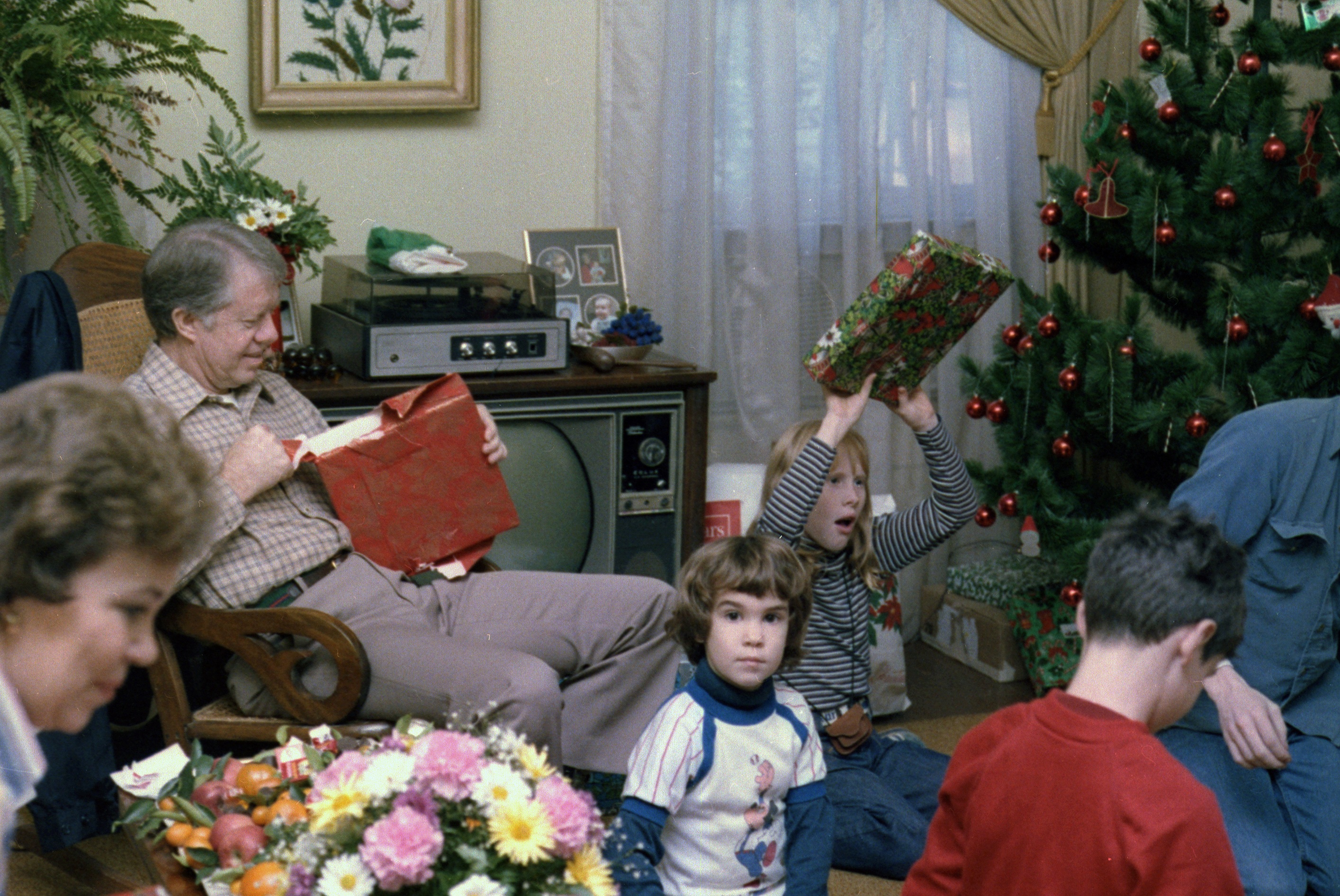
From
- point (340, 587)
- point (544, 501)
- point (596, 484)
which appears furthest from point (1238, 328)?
point (340, 587)

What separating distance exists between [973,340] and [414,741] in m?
2.90

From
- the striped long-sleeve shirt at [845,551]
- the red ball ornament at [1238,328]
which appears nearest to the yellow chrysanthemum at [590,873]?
the striped long-sleeve shirt at [845,551]

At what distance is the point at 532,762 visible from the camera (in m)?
1.34

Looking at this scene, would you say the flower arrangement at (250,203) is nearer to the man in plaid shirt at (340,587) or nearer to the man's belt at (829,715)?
the man in plaid shirt at (340,587)

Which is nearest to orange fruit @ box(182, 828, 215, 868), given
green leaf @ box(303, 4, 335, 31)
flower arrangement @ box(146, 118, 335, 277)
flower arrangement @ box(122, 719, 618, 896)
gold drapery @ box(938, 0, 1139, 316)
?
flower arrangement @ box(122, 719, 618, 896)

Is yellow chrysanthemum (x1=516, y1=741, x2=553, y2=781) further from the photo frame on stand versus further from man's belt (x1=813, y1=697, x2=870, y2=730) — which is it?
the photo frame on stand

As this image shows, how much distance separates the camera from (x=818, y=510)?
266cm

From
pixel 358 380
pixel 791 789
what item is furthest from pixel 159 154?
pixel 791 789

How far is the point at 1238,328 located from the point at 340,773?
7.75ft

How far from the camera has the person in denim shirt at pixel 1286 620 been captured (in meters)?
2.17

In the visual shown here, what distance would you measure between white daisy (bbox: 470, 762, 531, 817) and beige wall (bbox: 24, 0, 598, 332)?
2.29 meters

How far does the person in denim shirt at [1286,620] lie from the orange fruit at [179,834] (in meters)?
1.55

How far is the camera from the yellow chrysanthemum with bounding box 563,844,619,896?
1273 mm

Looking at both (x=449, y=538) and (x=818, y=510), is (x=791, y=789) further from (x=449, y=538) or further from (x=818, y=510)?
(x=449, y=538)
